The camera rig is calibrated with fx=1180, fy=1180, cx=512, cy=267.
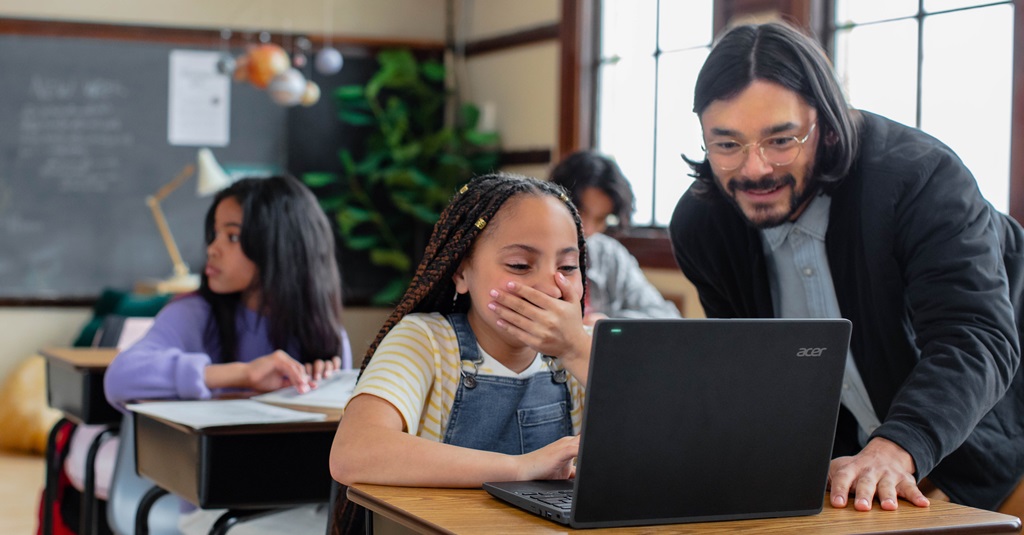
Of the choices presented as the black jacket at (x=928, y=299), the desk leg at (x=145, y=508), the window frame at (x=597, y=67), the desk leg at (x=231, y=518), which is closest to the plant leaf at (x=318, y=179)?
the window frame at (x=597, y=67)

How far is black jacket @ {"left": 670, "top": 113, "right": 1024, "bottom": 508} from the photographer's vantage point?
1.44m

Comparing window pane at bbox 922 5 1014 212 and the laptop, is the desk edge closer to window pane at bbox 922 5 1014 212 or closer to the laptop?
the laptop

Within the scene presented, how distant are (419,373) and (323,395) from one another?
0.81 meters

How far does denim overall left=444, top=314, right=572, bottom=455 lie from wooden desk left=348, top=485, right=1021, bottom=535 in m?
0.25

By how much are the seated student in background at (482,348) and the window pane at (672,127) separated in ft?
11.4

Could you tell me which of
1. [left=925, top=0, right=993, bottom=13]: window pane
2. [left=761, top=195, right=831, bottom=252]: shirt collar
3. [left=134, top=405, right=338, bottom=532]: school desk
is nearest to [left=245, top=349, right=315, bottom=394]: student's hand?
[left=134, top=405, right=338, bottom=532]: school desk

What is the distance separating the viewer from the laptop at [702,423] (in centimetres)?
112

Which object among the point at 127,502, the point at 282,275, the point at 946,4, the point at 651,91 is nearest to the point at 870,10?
the point at 946,4

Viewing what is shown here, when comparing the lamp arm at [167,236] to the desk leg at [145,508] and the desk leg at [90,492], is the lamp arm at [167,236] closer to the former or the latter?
the desk leg at [90,492]

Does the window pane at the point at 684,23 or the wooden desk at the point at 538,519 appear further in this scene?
the window pane at the point at 684,23

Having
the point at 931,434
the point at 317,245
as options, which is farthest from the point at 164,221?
the point at 931,434

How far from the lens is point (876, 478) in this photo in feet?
4.33

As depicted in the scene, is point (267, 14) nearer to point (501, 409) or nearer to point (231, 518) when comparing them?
point (231, 518)

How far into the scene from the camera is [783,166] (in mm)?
1683
